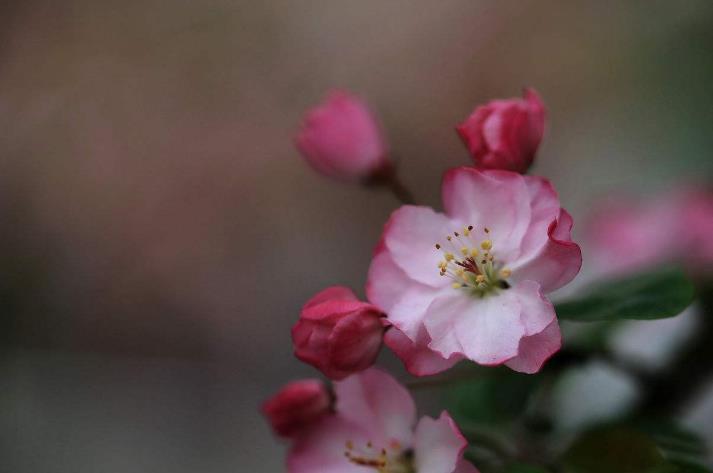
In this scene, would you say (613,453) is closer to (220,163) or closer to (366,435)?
(366,435)

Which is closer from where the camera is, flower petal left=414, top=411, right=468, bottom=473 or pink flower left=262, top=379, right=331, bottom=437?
flower petal left=414, top=411, right=468, bottom=473

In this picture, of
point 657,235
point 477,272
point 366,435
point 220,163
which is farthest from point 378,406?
point 220,163

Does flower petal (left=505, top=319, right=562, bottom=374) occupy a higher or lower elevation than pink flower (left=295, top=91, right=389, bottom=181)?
lower

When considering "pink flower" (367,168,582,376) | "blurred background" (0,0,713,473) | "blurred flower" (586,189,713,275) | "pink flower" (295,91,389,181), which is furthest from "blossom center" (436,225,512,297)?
"blurred background" (0,0,713,473)

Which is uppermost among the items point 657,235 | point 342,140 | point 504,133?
point 657,235

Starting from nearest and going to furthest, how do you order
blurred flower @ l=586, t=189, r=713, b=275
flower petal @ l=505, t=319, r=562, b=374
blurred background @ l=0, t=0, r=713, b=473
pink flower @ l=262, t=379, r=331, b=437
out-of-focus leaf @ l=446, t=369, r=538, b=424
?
flower petal @ l=505, t=319, r=562, b=374 → pink flower @ l=262, t=379, r=331, b=437 → out-of-focus leaf @ l=446, t=369, r=538, b=424 → blurred flower @ l=586, t=189, r=713, b=275 → blurred background @ l=0, t=0, r=713, b=473

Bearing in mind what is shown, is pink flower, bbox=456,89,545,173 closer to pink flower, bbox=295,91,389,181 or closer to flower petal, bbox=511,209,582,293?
flower petal, bbox=511,209,582,293

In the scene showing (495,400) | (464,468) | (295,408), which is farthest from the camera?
(495,400)
